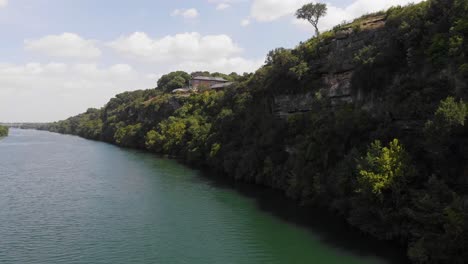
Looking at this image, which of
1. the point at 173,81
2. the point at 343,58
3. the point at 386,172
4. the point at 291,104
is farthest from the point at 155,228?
the point at 173,81

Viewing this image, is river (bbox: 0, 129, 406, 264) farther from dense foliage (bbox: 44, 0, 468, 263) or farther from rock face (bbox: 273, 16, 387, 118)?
rock face (bbox: 273, 16, 387, 118)

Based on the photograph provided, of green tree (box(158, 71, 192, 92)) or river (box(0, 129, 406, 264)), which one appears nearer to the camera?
river (box(0, 129, 406, 264))

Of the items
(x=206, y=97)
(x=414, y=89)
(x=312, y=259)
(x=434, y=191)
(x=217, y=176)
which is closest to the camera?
(x=434, y=191)

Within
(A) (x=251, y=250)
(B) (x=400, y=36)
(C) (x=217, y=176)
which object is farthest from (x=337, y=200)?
(C) (x=217, y=176)

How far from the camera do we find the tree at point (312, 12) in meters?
59.8

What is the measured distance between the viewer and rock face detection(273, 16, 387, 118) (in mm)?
36188

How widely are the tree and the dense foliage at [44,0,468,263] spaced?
14.0 m

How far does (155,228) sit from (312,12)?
146ft

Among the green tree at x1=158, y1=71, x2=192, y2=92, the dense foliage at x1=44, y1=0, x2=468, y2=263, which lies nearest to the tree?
the dense foliage at x1=44, y1=0, x2=468, y2=263

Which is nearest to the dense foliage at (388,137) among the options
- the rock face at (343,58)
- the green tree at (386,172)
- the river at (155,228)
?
the green tree at (386,172)

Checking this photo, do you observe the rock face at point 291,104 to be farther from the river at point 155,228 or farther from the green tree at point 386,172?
the green tree at point 386,172

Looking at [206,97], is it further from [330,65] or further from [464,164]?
[464,164]

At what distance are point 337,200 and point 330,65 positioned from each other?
1606 centimetres

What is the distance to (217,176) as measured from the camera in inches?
2152
